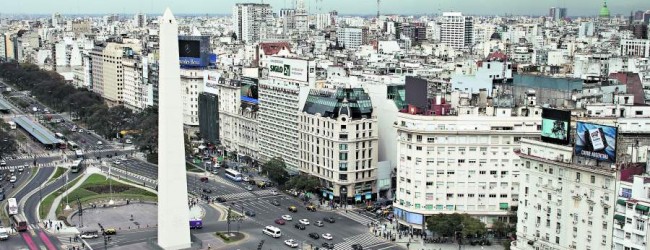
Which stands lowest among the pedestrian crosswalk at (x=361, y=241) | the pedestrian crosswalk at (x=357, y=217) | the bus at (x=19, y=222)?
the pedestrian crosswalk at (x=357, y=217)

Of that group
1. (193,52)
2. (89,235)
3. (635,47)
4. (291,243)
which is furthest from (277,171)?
(635,47)

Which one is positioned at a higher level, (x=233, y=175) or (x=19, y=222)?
(x=19, y=222)

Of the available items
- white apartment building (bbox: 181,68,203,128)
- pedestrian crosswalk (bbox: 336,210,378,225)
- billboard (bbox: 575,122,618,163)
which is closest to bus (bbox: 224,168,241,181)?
pedestrian crosswalk (bbox: 336,210,378,225)

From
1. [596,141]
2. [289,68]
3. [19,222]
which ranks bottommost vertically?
[19,222]

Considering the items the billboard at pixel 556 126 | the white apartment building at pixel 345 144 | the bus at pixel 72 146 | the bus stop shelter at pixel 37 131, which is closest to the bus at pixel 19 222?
the white apartment building at pixel 345 144

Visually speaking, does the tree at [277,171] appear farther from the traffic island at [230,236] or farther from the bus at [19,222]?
the bus at [19,222]

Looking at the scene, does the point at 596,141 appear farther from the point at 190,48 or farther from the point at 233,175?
the point at 190,48
